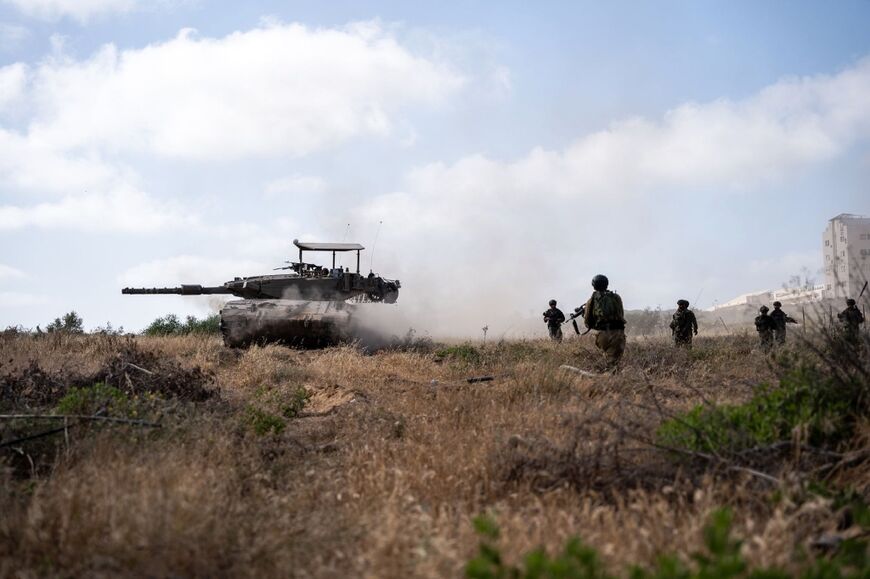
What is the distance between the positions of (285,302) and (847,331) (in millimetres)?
12986

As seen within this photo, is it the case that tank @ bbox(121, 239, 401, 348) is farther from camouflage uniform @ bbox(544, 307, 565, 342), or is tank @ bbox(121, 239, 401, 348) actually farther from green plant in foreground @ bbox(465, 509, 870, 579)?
green plant in foreground @ bbox(465, 509, 870, 579)

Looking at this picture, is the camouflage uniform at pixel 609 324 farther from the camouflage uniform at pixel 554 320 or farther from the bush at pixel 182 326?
the bush at pixel 182 326

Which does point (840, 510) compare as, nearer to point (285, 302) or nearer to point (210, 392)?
point (210, 392)

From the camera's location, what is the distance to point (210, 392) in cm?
923

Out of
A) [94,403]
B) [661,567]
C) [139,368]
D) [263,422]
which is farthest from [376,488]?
[139,368]

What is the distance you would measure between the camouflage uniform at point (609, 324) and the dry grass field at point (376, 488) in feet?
12.6

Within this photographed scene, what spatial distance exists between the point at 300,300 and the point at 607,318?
26.1 feet

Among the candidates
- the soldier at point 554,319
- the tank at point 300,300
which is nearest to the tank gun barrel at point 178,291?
the tank at point 300,300

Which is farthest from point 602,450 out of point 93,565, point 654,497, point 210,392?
point 210,392

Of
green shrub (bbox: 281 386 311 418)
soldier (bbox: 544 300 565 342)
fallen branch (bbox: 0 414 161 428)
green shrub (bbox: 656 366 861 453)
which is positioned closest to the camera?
green shrub (bbox: 656 366 861 453)

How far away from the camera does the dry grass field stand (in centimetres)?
363

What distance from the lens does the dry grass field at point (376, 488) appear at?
3633mm

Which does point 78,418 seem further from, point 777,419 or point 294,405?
point 777,419

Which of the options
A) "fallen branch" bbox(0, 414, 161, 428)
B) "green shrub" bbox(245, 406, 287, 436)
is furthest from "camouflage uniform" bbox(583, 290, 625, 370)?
"fallen branch" bbox(0, 414, 161, 428)
